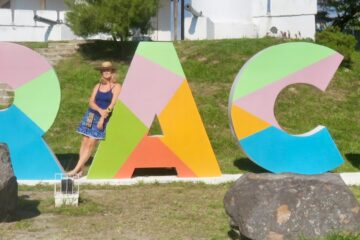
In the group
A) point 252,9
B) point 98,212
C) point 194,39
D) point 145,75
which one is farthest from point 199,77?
point 98,212

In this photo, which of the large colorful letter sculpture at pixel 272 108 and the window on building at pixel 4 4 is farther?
the window on building at pixel 4 4

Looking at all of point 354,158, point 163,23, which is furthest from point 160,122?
point 163,23

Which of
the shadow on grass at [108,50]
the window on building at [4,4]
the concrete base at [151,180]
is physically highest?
the window on building at [4,4]

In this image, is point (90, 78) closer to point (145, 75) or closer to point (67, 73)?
point (67, 73)

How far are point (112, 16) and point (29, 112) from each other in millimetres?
8915

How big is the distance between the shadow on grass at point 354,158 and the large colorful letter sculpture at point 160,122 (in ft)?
9.90

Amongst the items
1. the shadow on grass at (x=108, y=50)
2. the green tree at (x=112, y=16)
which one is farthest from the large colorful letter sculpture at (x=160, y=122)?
the green tree at (x=112, y=16)

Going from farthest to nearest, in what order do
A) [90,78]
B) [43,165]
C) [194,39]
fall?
1. [194,39]
2. [90,78]
3. [43,165]

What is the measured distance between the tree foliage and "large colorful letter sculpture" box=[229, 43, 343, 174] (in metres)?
18.7

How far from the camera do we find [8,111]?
32.7ft

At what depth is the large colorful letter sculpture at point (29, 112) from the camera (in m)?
9.85

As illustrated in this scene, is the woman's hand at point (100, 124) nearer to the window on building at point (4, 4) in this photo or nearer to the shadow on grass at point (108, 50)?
the shadow on grass at point (108, 50)

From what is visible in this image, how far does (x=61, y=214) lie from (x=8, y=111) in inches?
115

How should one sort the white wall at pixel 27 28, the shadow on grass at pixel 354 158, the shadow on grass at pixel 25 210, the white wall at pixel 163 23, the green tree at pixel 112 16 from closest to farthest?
1. the shadow on grass at pixel 25 210
2. the shadow on grass at pixel 354 158
3. the green tree at pixel 112 16
4. the white wall at pixel 27 28
5. the white wall at pixel 163 23
